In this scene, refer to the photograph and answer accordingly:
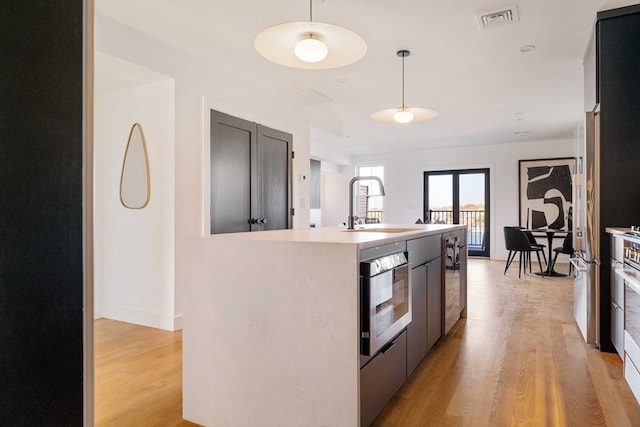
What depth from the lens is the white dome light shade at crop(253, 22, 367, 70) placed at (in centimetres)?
231

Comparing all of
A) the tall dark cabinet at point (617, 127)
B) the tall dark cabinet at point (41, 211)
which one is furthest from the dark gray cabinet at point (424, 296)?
the tall dark cabinet at point (41, 211)

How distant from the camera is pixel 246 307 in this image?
1.82 m

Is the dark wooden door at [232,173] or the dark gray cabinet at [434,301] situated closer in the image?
the dark gray cabinet at [434,301]

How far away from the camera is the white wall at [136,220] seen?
11.9 ft

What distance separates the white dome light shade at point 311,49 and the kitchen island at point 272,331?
1.23 meters

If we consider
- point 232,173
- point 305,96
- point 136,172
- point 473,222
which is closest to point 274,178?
point 232,173

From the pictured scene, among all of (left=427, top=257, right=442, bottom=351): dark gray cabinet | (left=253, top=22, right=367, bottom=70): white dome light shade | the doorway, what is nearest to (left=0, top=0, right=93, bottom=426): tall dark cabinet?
(left=253, top=22, right=367, bottom=70): white dome light shade

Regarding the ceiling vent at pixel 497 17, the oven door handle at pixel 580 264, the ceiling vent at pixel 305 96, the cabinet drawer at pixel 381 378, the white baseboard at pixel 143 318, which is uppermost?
the ceiling vent at pixel 497 17

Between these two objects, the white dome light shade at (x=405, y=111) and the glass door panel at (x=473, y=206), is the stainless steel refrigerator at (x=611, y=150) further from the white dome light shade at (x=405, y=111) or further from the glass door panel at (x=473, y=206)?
the glass door panel at (x=473, y=206)

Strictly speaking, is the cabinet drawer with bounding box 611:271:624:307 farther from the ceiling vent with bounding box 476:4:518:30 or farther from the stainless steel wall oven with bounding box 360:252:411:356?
the ceiling vent with bounding box 476:4:518:30

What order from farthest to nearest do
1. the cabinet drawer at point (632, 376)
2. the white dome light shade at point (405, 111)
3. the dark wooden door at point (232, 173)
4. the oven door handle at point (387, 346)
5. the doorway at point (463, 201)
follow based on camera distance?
the doorway at point (463, 201), the dark wooden door at point (232, 173), the white dome light shade at point (405, 111), the cabinet drawer at point (632, 376), the oven door handle at point (387, 346)

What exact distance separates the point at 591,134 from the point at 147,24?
366 cm

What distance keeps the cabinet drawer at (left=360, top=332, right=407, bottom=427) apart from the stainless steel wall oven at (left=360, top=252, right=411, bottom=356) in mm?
85

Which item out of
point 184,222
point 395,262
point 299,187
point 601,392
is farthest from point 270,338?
point 299,187
